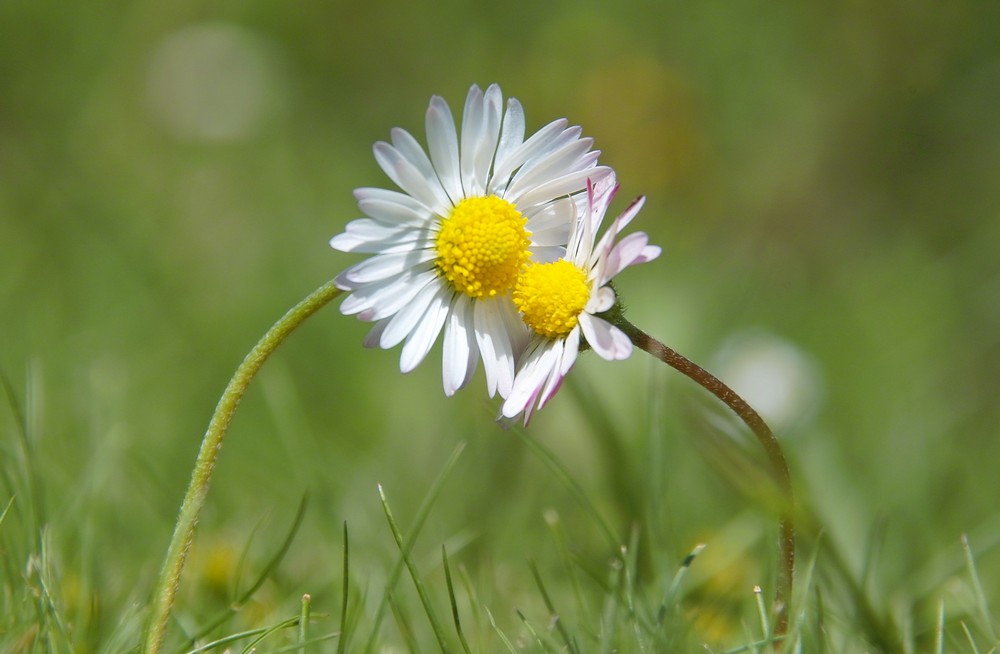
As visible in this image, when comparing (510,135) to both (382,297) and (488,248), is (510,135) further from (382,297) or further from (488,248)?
(382,297)

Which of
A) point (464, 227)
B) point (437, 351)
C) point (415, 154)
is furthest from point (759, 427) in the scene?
point (437, 351)

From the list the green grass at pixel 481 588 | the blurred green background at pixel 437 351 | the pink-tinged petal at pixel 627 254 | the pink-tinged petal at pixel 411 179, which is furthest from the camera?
the blurred green background at pixel 437 351

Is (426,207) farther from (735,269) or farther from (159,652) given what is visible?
(735,269)

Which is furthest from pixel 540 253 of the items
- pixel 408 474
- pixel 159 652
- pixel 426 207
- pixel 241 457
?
pixel 241 457

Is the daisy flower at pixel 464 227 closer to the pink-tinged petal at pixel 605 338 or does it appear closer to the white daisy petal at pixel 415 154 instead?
the white daisy petal at pixel 415 154

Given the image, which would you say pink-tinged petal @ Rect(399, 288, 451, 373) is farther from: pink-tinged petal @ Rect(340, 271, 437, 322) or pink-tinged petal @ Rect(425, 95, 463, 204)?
pink-tinged petal @ Rect(425, 95, 463, 204)

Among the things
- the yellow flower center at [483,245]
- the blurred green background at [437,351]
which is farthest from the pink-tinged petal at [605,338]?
the blurred green background at [437,351]
